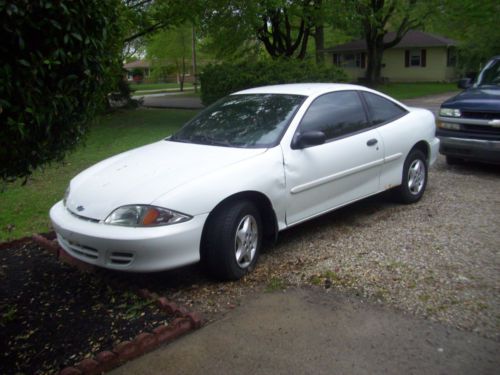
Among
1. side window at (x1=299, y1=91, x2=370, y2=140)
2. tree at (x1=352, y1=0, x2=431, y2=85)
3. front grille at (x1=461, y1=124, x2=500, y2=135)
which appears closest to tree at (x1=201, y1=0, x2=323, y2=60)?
tree at (x1=352, y1=0, x2=431, y2=85)

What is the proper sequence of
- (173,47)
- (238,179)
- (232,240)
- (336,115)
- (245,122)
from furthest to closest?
(173,47), (336,115), (245,122), (238,179), (232,240)

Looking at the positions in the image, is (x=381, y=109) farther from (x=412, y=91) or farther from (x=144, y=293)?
(x=412, y=91)

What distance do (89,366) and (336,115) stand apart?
3.48m

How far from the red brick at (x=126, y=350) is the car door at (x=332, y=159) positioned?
6.30 feet

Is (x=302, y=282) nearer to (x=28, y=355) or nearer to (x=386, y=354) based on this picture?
(x=386, y=354)

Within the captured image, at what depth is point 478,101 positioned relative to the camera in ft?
24.8

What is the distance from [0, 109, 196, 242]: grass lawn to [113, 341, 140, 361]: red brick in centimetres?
137

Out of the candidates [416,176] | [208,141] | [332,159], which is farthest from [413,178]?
[208,141]

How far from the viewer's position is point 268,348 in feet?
11.0

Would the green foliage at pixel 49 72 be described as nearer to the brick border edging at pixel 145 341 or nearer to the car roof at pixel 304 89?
the brick border edging at pixel 145 341

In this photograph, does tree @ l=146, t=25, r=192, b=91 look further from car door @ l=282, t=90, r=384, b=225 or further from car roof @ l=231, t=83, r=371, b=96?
car door @ l=282, t=90, r=384, b=225

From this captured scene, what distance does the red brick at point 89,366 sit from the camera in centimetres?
307

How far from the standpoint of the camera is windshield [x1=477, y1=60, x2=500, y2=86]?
8570 millimetres

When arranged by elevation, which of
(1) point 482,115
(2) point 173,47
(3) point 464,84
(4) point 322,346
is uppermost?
(2) point 173,47
